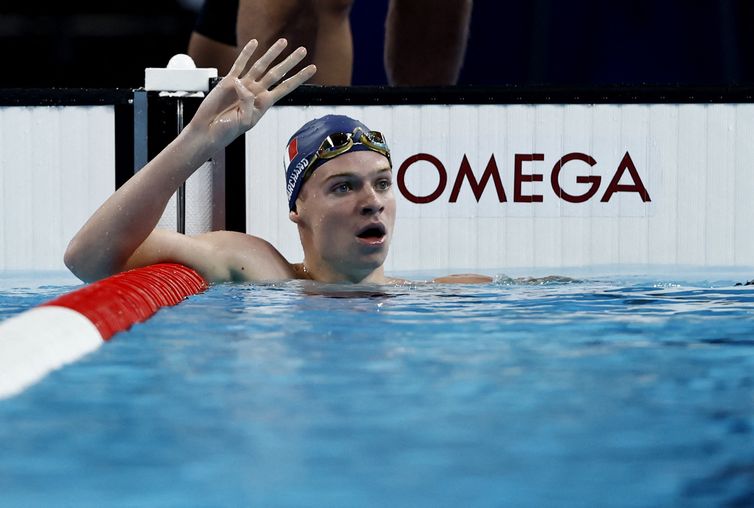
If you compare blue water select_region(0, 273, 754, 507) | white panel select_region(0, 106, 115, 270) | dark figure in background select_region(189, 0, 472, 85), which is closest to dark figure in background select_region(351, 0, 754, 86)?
dark figure in background select_region(189, 0, 472, 85)

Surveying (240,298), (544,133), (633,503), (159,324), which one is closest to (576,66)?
(544,133)

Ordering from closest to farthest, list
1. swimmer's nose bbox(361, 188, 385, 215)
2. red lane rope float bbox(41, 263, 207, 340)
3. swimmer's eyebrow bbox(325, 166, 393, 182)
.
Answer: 1. red lane rope float bbox(41, 263, 207, 340)
2. swimmer's nose bbox(361, 188, 385, 215)
3. swimmer's eyebrow bbox(325, 166, 393, 182)

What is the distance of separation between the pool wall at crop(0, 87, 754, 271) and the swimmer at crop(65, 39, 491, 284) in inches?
41.3

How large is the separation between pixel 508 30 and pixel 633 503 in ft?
17.4

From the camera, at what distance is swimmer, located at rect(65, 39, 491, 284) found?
315cm

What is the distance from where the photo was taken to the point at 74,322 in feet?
7.84

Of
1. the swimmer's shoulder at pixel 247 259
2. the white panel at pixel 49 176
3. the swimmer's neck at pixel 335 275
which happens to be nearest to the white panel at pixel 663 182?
the swimmer's neck at pixel 335 275

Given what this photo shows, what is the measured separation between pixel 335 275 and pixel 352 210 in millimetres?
272

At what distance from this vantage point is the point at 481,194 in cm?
493

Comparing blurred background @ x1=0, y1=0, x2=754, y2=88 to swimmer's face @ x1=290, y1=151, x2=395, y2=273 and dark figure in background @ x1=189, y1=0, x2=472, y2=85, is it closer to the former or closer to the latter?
dark figure in background @ x1=189, y1=0, x2=472, y2=85

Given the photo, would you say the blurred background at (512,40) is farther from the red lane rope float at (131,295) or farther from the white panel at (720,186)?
the red lane rope float at (131,295)

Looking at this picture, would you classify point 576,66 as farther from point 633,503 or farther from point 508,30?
point 633,503

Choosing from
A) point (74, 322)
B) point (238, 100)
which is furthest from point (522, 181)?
point (74, 322)

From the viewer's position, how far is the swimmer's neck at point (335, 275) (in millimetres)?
3590
